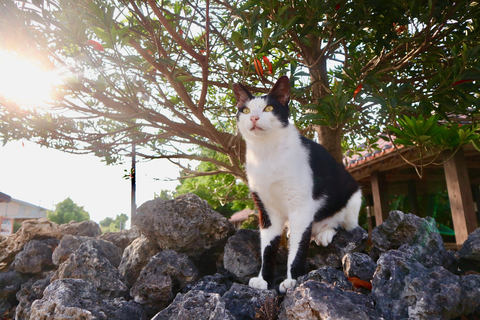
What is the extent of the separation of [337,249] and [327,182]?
1.97ft

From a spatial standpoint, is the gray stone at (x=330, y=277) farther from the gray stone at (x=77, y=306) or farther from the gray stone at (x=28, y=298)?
the gray stone at (x=28, y=298)

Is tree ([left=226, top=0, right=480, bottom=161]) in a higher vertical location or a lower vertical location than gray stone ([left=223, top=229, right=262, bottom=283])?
higher

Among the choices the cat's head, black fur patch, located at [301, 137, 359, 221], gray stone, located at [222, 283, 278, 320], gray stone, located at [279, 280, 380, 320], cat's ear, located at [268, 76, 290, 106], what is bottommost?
gray stone, located at [222, 283, 278, 320]

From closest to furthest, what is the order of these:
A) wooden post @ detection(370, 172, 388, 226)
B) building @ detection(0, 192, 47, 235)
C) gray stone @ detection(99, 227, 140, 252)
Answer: gray stone @ detection(99, 227, 140, 252) < wooden post @ detection(370, 172, 388, 226) < building @ detection(0, 192, 47, 235)

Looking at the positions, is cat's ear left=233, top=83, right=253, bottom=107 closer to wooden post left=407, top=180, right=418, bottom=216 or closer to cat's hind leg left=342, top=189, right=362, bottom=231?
cat's hind leg left=342, top=189, right=362, bottom=231

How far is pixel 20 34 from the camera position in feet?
7.76

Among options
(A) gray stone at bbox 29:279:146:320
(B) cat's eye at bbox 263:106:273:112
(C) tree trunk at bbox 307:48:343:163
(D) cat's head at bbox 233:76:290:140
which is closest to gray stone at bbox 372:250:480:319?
(D) cat's head at bbox 233:76:290:140

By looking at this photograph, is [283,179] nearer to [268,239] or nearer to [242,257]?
[268,239]

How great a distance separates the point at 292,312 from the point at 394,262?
690 millimetres

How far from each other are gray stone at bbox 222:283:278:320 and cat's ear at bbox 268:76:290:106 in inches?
57.8

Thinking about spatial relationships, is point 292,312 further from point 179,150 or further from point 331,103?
point 179,150

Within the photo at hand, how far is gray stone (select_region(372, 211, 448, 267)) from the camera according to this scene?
2.41m

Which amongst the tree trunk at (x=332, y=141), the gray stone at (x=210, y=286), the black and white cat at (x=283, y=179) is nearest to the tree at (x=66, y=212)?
the tree trunk at (x=332, y=141)

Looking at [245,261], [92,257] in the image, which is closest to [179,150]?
[92,257]
